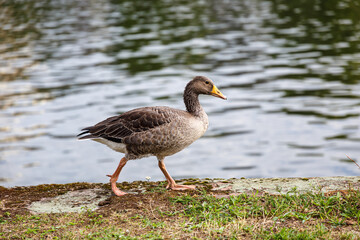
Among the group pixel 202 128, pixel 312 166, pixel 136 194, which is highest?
pixel 202 128

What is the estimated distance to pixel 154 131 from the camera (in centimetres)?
675

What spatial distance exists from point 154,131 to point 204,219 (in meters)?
1.49

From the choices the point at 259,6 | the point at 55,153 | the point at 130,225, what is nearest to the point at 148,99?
the point at 55,153

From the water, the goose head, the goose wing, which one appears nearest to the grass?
the goose wing

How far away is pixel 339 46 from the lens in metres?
25.1

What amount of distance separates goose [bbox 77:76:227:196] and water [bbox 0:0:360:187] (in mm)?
5613

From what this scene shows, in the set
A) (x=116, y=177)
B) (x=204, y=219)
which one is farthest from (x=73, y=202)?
(x=204, y=219)

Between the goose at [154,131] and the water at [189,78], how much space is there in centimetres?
561

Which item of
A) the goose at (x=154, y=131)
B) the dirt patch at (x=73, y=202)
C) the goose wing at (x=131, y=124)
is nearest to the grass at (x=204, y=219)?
the dirt patch at (x=73, y=202)

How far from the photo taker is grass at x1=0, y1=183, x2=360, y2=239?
18.0ft

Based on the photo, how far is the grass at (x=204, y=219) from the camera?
550 cm

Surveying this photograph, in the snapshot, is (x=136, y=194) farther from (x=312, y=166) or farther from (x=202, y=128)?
(x=312, y=166)

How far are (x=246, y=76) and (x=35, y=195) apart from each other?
15.1 m

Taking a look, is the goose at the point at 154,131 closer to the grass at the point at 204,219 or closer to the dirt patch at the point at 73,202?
the dirt patch at the point at 73,202
